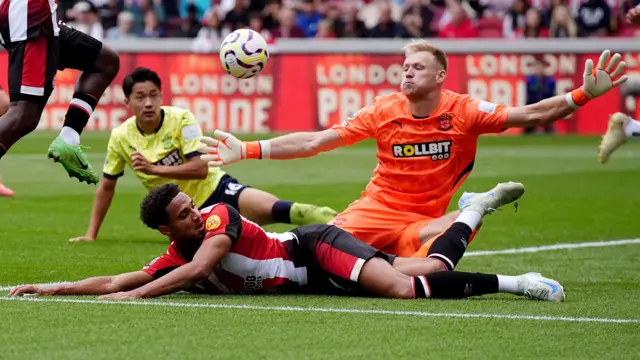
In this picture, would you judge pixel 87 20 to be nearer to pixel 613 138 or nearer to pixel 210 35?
pixel 210 35

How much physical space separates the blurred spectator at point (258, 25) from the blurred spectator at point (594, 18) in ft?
21.6

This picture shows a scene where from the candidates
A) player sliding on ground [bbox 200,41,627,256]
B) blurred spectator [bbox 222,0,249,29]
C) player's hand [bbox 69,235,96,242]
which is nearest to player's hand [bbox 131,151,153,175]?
player's hand [bbox 69,235,96,242]

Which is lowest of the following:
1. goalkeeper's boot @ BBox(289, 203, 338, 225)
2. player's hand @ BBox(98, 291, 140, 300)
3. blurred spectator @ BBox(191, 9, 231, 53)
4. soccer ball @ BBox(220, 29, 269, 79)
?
player's hand @ BBox(98, 291, 140, 300)

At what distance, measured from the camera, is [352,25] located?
91.0 ft

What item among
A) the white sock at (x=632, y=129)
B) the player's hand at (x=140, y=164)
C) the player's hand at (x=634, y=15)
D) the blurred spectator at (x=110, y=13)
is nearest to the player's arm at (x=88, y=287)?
the player's hand at (x=140, y=164)

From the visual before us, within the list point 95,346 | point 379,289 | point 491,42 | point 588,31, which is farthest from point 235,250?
point 588,31

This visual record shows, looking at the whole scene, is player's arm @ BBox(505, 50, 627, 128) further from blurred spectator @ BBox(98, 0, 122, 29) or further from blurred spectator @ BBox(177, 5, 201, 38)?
blurred spectator @ BBox(98, 0, 122, 29)

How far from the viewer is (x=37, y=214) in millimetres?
14109

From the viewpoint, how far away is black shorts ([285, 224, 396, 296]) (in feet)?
28.4

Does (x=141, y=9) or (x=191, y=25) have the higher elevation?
(x=141, y=9)

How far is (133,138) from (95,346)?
5533 mm

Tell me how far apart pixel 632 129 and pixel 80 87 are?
474 centimetres

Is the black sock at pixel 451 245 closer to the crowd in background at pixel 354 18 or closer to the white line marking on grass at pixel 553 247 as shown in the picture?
the white line marking on grass at pixel 553 247

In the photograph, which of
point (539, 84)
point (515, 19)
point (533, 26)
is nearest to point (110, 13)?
point (515, 19)
